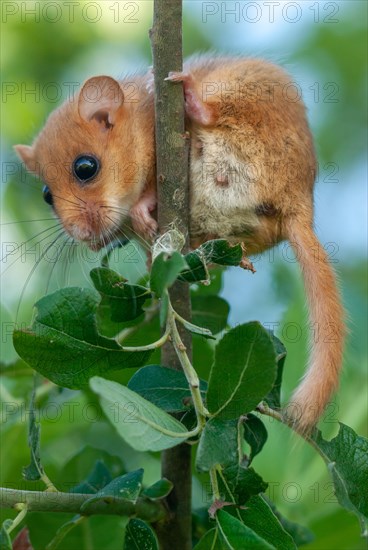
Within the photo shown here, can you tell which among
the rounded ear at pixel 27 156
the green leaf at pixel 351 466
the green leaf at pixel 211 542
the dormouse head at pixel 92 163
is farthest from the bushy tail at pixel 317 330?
the rounded ear at pixel 27 156

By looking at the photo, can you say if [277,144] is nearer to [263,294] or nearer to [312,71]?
[263,294]

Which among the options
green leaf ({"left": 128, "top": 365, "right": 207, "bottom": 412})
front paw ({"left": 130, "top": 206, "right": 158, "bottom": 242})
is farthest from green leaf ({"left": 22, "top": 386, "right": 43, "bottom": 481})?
front paw ({"left": 130, "top": 206, "right": 158, "bottom": 242})

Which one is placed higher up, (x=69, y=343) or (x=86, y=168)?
(x=86, y=168)

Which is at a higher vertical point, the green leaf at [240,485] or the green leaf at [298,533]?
the green leaf at [240,485]

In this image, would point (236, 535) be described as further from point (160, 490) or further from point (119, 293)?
point (119, 293)

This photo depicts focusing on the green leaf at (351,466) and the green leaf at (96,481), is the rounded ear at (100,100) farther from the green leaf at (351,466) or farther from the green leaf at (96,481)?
the green leaf at (351,466)

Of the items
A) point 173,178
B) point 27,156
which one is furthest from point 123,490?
point 27,156

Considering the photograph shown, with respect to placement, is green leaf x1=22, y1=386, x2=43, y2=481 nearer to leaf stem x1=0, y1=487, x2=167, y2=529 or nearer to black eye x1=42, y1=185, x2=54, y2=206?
leaf stem x1=0, y1=487, x2=167, y2=529

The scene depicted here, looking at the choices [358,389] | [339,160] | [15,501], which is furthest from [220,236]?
[339,160]
